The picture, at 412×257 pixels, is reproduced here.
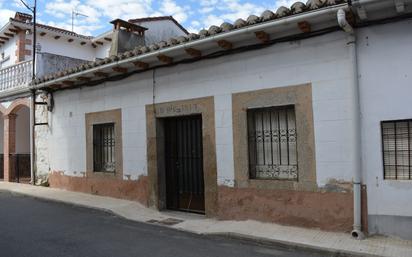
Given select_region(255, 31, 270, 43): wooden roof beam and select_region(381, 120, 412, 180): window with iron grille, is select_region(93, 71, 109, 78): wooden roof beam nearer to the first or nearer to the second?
select_region(255, 31, 270, 43): wooden roof beam

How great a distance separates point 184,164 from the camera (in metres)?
9.01

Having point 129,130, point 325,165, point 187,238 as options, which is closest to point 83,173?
point 129,130


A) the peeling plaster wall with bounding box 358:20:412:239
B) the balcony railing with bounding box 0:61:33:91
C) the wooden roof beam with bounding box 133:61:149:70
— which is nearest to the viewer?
the peeling plaster wall with bounding box 358:20:412:239

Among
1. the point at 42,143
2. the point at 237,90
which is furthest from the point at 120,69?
the point at 42,143

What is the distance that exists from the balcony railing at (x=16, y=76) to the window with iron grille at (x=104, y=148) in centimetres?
429

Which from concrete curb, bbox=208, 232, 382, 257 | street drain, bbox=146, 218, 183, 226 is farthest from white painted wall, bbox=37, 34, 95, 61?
concrete curb, bbox=208, 232, 382, 257

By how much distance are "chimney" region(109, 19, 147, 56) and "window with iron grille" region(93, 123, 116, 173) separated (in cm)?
291

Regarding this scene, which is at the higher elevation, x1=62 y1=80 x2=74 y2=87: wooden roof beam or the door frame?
x1=62 y1=80 x2=74 y2=87: wooden roof beam

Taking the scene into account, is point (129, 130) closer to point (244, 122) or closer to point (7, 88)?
point (244, 122)

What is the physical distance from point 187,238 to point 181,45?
3.57 m

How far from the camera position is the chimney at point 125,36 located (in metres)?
13.1

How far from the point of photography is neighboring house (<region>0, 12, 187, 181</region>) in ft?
44.7

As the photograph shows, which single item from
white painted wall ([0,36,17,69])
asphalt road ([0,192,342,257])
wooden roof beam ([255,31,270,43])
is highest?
white painted wall ([0,36,17,69])

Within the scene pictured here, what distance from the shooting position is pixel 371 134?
6.18 m
